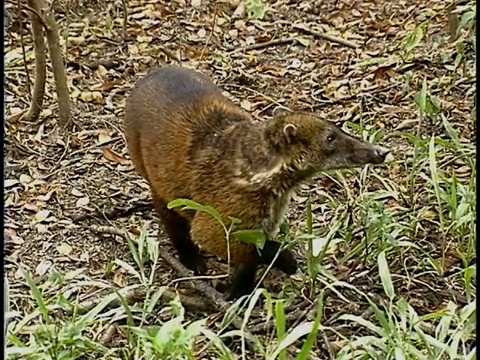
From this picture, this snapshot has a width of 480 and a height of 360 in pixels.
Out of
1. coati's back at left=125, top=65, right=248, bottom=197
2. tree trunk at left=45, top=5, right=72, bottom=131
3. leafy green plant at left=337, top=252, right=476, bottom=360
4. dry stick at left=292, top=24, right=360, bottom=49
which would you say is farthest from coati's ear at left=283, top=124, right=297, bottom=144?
dry stick at left=292, top=24, right=360, bottom=49

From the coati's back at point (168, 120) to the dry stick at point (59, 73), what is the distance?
1184 mm

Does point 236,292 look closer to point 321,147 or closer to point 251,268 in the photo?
point 251,268

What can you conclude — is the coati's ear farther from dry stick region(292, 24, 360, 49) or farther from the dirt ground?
dry stick region(292, 24, 360, 49)

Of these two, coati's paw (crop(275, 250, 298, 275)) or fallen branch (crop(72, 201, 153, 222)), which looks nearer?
coati's paw (crop(275, 250, 298, 275))

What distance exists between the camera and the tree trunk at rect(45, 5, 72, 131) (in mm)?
6246

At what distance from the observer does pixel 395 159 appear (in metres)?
5.88

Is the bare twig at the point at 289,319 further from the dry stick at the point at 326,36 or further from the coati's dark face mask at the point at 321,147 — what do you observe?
the dry stick at the point at 326,36

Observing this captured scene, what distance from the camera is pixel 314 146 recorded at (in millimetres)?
4746

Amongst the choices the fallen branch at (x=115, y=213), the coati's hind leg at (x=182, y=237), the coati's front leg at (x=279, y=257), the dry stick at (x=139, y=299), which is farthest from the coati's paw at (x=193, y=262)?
the fallen branch at (x=115, y=213)

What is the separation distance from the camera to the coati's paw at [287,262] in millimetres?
4820

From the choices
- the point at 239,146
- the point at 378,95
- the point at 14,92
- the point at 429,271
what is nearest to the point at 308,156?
the point at 239,146

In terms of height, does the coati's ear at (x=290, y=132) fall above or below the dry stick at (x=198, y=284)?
above

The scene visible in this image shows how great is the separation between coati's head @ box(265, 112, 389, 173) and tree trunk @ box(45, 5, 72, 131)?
6.48 feet

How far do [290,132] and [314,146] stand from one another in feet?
0.40
